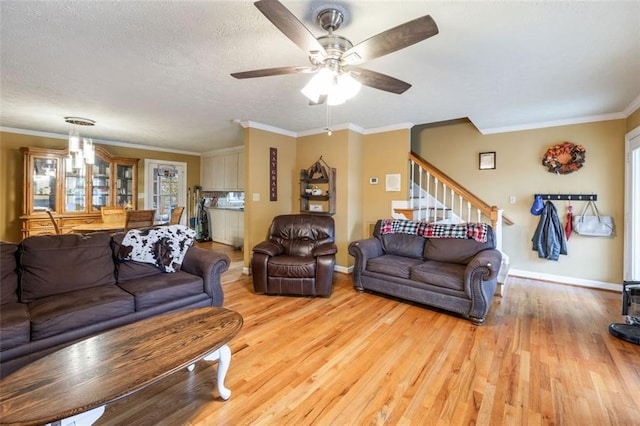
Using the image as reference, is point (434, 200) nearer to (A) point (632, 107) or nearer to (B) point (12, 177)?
(A) point (632, 107)

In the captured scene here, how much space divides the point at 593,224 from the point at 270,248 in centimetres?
427

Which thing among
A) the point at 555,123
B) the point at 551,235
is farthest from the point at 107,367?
the point at 555,123

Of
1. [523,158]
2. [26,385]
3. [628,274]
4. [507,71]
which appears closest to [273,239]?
[26,385]

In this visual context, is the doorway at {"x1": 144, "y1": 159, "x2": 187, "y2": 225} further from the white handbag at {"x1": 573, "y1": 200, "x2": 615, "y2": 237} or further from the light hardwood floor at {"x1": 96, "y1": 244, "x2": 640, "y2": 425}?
the white handbag at {"x1": 573, "y1": 200, "x2": 615, "y2": 237}

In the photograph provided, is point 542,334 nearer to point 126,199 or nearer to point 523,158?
point 523,158

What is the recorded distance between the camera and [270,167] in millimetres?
4668

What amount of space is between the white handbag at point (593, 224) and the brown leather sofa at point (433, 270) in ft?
5.23

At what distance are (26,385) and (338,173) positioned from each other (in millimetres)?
3939

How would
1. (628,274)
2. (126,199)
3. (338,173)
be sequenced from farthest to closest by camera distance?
(126,199)
(338,173)
(628,274)

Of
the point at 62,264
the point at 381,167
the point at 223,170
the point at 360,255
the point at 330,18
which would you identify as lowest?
the point at 360,255

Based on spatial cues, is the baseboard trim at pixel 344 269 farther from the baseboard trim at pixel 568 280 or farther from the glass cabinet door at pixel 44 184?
the glass cabinet door at pixel 44 184

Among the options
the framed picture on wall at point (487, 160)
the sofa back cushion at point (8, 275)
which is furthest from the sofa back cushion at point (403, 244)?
the sofa back cushion at point (8, 275)

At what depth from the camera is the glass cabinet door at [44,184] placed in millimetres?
4828

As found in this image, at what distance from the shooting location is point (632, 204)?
3408mm
